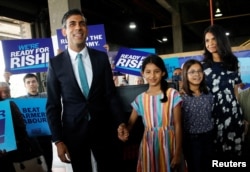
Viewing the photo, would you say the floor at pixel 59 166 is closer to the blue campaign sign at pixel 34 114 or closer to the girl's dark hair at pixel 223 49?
the blue campaign sign at pixel 34 114

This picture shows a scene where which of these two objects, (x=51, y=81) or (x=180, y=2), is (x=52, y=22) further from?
(x=180, y=2)

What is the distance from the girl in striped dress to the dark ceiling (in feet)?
16.2

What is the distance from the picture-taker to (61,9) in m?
3.88

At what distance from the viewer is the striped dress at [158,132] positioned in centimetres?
212

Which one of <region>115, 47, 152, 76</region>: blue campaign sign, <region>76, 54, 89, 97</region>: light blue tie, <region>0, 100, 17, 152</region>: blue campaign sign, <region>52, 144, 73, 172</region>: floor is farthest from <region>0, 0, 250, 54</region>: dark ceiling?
<region>76, 54, 89, 97</region>: light blue tie

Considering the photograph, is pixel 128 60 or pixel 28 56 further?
pixel 128 60

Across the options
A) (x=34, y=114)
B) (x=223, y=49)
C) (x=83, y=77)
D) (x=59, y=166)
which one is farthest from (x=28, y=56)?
(x=223, y=49)

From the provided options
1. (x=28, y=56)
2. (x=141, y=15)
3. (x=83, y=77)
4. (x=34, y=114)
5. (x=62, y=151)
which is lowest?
(x=62, y=151)

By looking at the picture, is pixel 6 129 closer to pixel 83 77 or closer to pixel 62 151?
pixel 62 151

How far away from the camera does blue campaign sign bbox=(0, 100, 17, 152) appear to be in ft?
7.52

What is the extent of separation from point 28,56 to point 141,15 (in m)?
8.52

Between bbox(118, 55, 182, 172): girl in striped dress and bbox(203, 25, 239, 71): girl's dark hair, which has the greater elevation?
bbox(203, 25, 239, 71): girl's dark hair

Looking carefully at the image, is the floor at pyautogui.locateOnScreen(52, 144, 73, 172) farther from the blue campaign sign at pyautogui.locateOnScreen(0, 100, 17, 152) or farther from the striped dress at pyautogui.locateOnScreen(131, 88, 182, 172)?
the striped dress at pyautogui.locateOnScreen(131, 88, 182, 172)

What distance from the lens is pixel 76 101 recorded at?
6.11 ft
